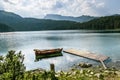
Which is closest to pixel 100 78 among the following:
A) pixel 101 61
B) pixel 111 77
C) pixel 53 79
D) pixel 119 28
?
pixel 111 77

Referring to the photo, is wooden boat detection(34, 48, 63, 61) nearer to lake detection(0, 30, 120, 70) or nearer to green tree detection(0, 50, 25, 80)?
lake detection(0, 30, 120, 70)

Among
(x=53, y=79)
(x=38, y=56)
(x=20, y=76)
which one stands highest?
(x=20, y=76)

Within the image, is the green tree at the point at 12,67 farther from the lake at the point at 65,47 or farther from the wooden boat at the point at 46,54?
the wooden boat at the point at 46,54

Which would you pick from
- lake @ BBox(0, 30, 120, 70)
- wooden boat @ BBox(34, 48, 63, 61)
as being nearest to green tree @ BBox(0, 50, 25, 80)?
lake @ BBox(0, 30, 120, 70)

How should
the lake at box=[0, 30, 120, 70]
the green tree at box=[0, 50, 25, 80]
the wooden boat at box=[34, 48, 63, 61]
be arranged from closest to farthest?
the green tree at box=[0, 50, 25, 80] → the lake at box=[0, 30, 120, 70] → the wooden boat at box=[34, 48, 63, 61]

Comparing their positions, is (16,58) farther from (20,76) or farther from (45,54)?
(45,54)

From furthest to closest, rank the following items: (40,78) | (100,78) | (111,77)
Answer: (111,77) < (100,78) < (40,78)

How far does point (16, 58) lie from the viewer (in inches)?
373

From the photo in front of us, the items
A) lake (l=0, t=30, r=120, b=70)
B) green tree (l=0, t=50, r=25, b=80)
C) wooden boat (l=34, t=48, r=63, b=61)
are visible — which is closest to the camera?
green tree (l=0, t=50, r=25, b=80)

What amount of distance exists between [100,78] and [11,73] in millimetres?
9571

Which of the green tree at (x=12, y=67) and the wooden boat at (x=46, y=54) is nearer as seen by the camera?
the green tree at (x=12, y=67)

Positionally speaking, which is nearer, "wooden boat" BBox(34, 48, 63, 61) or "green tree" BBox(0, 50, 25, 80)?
"green tree" BBox(0, 50, 25, 80)

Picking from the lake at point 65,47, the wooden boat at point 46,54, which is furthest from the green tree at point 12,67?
the wooden boat at point 46,54

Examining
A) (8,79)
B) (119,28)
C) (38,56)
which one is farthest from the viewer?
(119,28)
